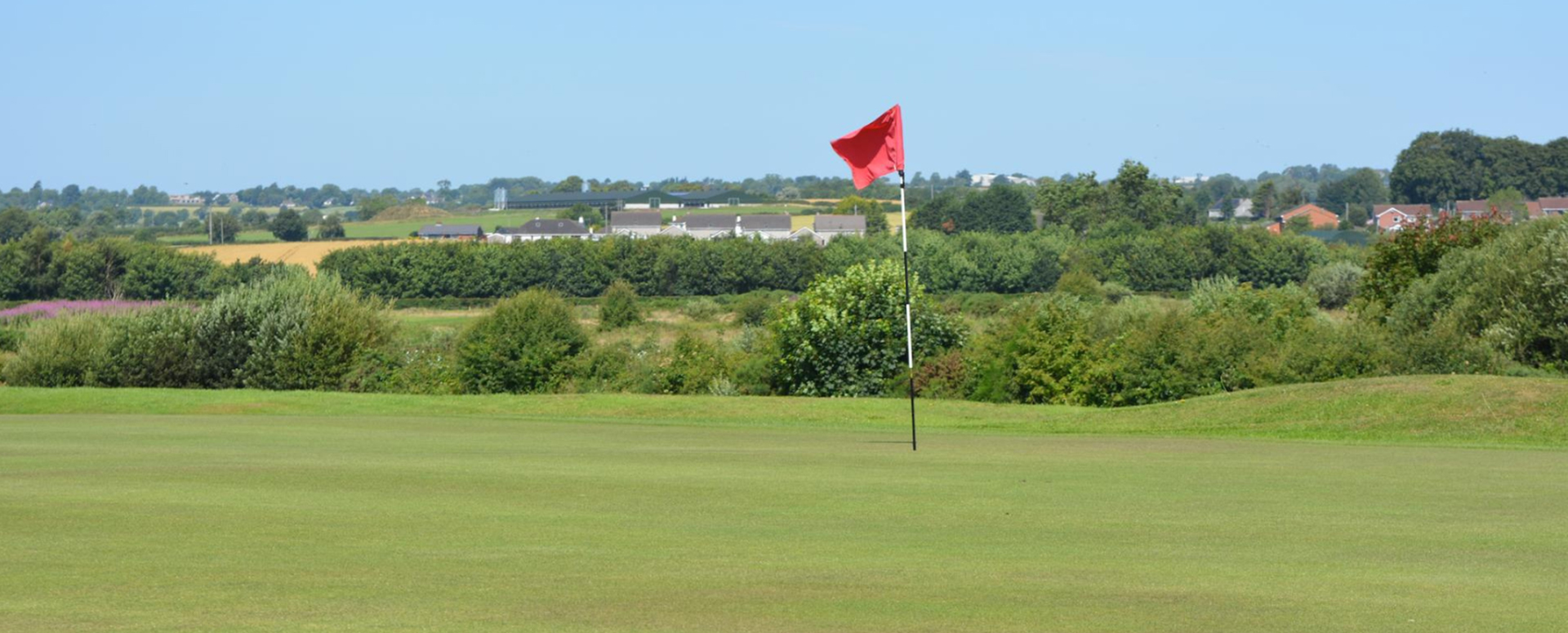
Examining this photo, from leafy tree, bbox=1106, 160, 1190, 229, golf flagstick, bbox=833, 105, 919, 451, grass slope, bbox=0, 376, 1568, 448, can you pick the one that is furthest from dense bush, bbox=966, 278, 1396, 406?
leafy tree, bbox=1106, 160, 1190, 229

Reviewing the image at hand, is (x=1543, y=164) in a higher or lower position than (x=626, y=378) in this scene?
higher

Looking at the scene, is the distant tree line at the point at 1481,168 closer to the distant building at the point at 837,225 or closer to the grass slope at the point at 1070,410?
the distant building at the point at 837,225

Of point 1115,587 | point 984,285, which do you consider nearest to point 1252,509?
point 1115,587

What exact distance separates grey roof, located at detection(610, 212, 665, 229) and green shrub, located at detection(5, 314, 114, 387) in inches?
5583

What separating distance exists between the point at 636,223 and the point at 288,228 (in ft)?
147

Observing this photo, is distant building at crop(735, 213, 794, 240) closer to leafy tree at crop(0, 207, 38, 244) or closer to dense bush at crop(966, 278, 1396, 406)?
leafy tree at crop(0, 207, 38, 244)

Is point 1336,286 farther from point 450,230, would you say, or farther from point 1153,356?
point 450,230

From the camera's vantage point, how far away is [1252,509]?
13797 millimetres

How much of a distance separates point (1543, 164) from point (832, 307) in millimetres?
175677

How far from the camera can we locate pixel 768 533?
12.3m

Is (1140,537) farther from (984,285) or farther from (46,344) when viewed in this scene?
(984,285)

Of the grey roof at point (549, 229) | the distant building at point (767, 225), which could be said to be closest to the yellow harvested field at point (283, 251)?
the grey roof at point (549, 229)

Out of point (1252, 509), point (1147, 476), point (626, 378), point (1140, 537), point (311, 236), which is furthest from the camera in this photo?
point (311, 236)

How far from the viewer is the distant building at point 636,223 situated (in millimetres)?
185625
